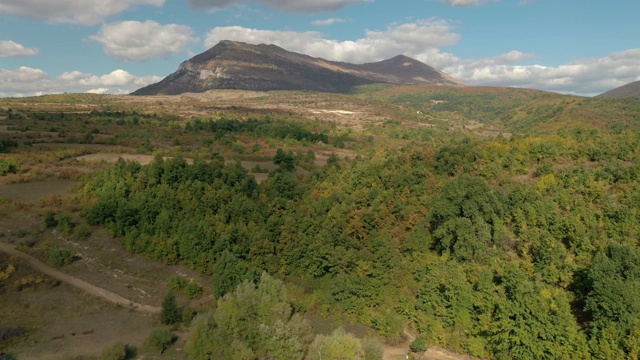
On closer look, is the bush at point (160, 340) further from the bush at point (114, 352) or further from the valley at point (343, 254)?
the bush at point (114, 352)

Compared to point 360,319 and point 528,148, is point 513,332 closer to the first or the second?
point 360,319

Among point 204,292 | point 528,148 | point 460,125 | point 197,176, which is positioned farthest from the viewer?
point 460,125

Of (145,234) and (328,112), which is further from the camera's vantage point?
(328,112)

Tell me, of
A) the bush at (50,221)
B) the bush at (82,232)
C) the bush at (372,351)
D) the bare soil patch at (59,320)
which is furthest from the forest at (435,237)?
the bare soil patch at (59,320)

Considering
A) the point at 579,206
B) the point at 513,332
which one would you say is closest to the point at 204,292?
the point at 513,332

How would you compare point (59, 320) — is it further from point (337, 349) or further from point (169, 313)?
point (337, 349)

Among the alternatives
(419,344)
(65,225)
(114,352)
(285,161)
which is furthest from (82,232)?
(285,161)
